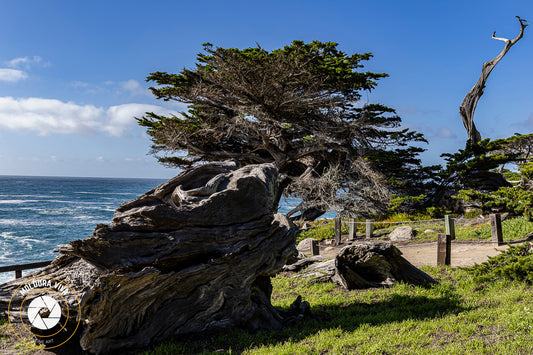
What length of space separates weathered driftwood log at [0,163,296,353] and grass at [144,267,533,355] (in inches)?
18.3

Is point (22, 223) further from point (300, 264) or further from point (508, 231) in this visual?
point (508, 231)

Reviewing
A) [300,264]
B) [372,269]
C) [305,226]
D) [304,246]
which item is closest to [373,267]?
[372,269]

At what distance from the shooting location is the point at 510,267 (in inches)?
320

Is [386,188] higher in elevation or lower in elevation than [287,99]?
lower

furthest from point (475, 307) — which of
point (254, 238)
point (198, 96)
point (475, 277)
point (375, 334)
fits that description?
point (198, 96)

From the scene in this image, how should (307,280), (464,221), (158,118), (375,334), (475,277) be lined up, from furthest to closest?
(158,118) → (464,221) → (307,280) → (475,277) → (375,334)

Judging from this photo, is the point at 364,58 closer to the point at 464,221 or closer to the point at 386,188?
the point at 386,188

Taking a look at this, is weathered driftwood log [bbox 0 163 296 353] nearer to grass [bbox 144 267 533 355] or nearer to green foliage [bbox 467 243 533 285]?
grass [bbox 144 267 533 355]

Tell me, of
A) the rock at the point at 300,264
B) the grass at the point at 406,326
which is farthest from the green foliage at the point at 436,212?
the grass at the point at 406,326

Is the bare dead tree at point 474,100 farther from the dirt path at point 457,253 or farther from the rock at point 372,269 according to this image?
the rock at point 372,269

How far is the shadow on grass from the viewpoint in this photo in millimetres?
6023

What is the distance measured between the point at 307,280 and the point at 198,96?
1580 cm

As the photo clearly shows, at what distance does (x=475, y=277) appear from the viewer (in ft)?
28.1

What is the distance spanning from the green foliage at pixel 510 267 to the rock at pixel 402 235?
26.7 ft
